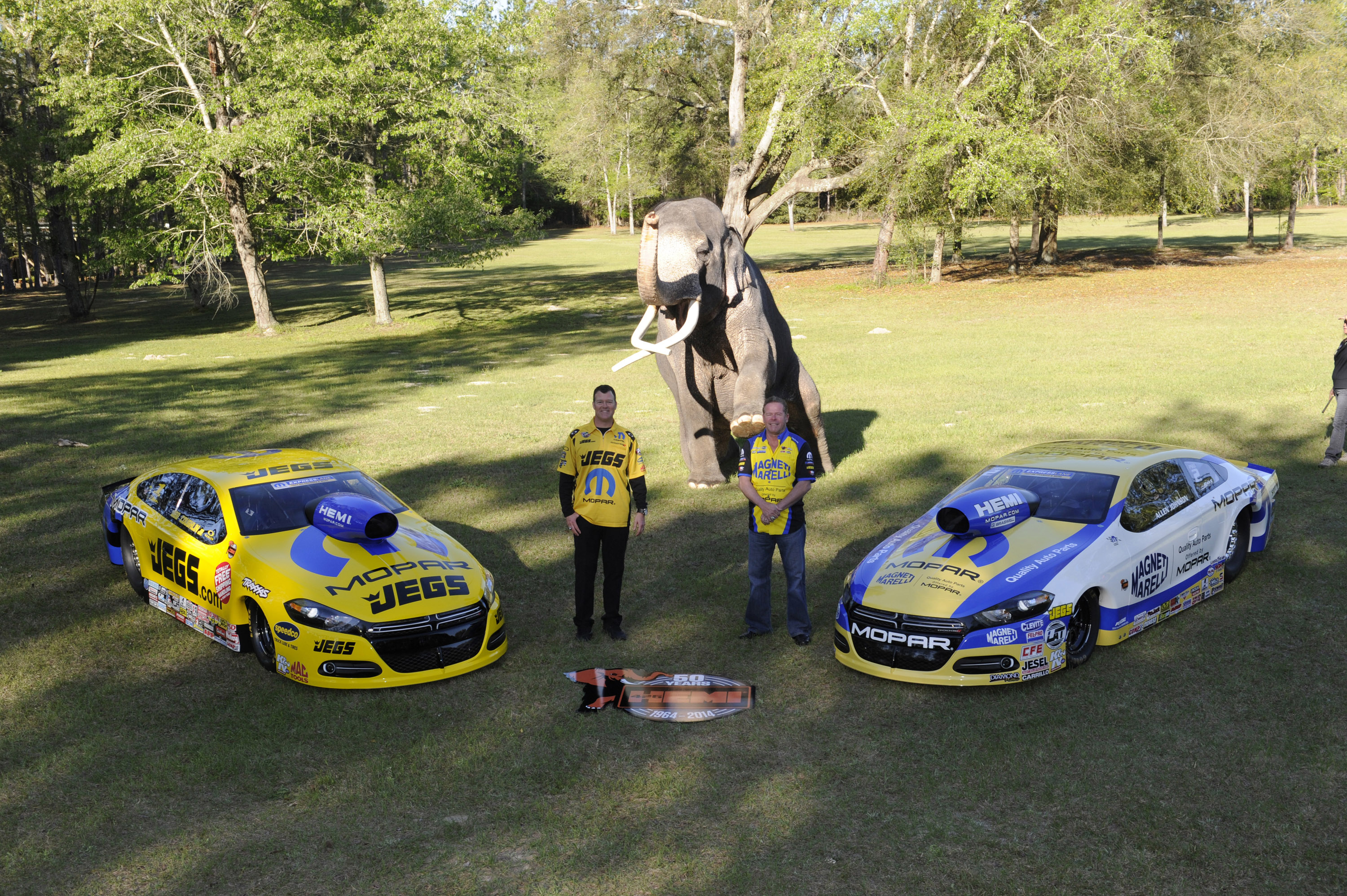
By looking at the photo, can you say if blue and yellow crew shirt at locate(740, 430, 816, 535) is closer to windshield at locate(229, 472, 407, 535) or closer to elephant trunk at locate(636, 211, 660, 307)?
elephant trunk at locate(636, 211, 660, 307)

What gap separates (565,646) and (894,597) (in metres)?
2.88

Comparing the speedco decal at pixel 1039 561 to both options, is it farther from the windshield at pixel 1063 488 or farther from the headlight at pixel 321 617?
the headlight at pixel 321 617

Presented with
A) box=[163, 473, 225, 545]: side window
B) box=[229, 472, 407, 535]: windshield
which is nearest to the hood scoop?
box=[229, 472, 407, 535]: windshield

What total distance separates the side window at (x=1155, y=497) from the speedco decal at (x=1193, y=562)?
17.6 inches

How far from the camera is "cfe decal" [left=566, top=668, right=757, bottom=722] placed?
24.1 feet

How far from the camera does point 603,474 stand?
26.9 feet

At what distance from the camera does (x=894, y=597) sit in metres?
7.51

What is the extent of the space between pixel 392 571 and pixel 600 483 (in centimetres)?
178

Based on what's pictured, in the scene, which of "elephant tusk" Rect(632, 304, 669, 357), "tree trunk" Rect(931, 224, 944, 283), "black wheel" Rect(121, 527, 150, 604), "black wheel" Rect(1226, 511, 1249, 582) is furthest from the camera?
"tree trunk" Rect(931, 224, 944, 283)

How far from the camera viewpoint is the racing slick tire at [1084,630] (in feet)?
24.8

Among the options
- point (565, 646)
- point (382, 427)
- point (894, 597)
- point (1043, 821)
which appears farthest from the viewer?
point (382, 427)

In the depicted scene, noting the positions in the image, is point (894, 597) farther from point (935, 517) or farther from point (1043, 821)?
point (1043, 821)

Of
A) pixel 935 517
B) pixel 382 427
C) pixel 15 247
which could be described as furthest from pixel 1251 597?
pixel 15 247

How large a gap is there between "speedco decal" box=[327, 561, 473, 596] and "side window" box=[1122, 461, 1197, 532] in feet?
17.5
